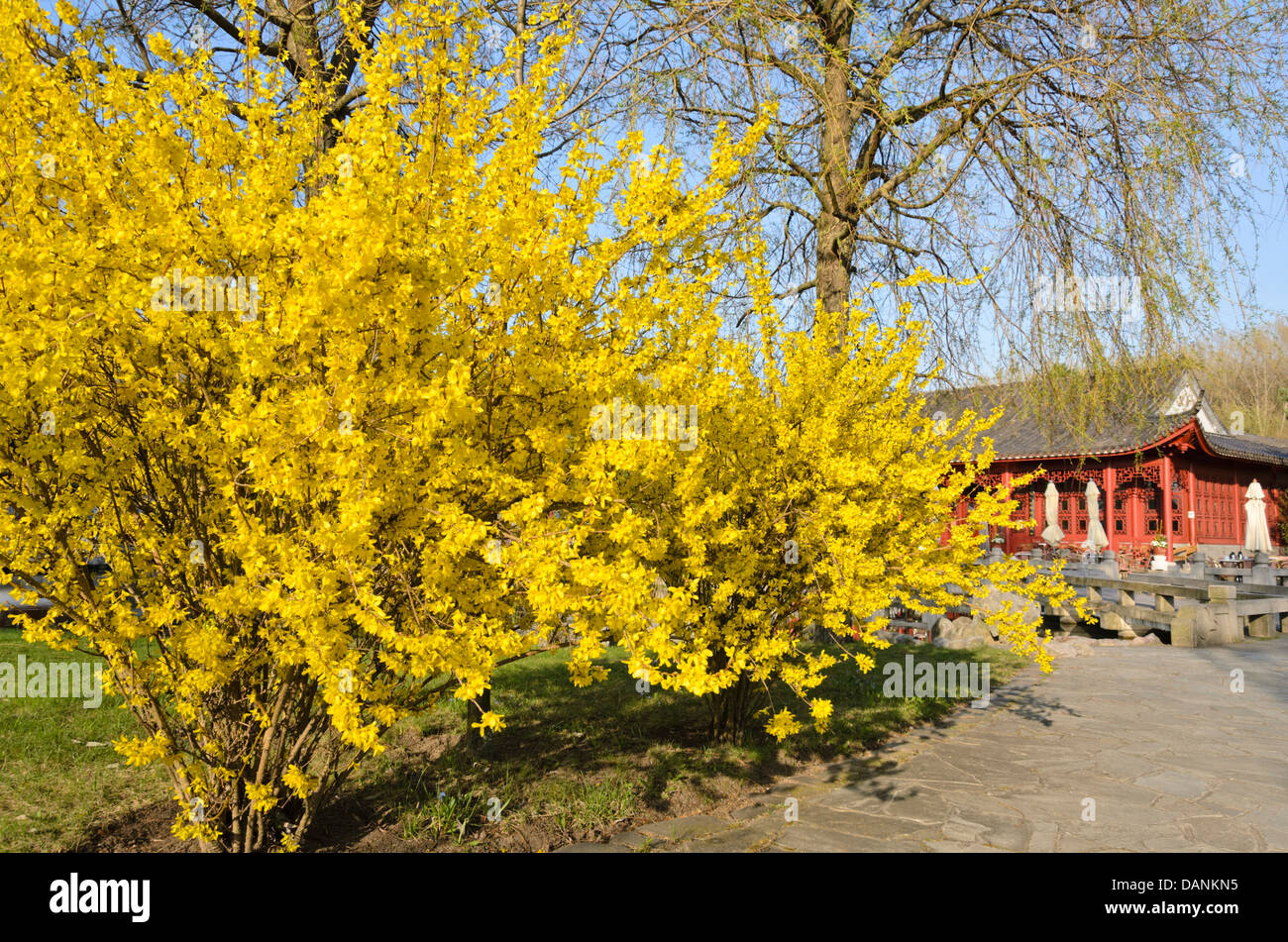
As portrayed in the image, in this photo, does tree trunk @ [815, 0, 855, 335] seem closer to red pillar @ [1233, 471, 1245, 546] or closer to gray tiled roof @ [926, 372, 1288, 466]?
gray tiled roof @ [926, 372, 1288, 466]

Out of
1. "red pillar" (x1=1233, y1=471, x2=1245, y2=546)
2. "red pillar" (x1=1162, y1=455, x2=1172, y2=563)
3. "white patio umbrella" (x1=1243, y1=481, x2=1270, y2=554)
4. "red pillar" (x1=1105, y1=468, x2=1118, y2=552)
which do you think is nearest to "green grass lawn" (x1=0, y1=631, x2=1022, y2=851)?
"red pillar" (x1=1162, y1=455, x2=1172, y2=563)

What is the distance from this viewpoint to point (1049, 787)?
514cm

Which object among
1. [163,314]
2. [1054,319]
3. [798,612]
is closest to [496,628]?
[163,314]

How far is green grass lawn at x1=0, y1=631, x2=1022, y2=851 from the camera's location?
4.02 meters

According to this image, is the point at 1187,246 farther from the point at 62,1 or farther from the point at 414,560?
the point at 62,1

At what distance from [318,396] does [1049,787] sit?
191 inches

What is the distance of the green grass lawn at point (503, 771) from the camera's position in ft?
13.2

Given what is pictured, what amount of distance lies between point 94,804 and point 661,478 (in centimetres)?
337

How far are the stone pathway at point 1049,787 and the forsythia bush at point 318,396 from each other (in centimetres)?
152

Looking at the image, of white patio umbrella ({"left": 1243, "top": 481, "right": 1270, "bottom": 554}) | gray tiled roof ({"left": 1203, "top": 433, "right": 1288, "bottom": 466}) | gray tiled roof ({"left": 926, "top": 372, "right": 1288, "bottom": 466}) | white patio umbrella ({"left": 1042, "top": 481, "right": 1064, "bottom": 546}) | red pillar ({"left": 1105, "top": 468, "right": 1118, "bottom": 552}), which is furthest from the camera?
red pillar ({"left": 1105, "top": 468, "right": 1118, "bottom": 552})

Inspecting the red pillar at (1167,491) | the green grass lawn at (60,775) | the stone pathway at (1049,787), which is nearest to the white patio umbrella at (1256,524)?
the red pillar at (1167,491)

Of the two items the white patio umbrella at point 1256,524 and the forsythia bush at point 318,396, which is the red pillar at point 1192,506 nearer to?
the white patio umbrella at point 1256,524

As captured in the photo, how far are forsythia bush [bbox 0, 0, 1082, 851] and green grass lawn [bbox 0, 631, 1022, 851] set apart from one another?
26.7 inches

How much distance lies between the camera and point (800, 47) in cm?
670
